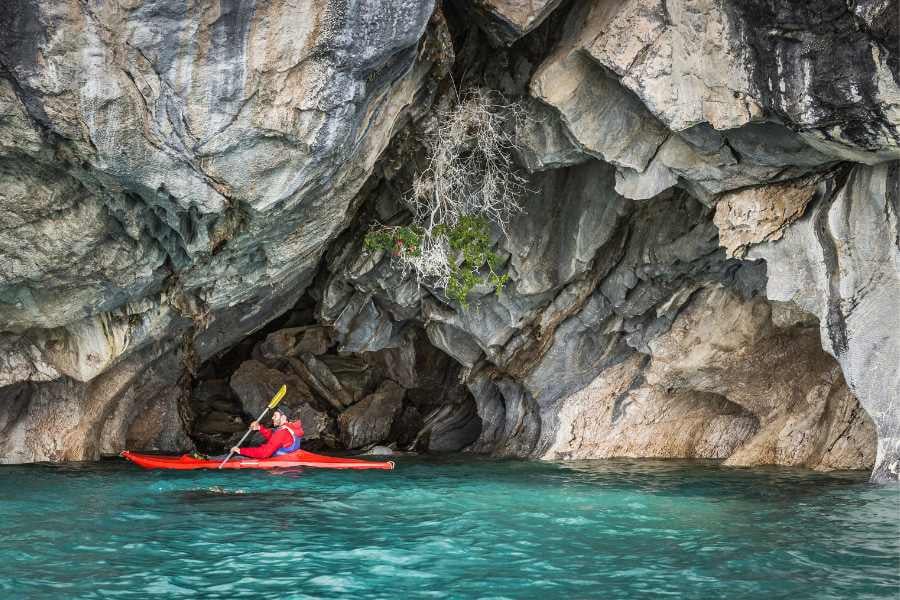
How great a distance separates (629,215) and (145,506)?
8.55 meters

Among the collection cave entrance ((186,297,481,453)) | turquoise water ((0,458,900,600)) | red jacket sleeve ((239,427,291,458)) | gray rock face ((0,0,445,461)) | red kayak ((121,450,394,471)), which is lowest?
turquoise water ((0,458,900,600))

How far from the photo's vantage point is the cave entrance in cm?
1995

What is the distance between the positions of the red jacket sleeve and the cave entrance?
5.04 meters

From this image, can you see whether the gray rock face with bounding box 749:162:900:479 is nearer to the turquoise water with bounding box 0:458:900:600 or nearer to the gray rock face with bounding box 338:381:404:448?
the turquoise water with bounding box 0:458:900:600

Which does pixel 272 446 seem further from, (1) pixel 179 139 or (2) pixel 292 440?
(1) pixel 179 139

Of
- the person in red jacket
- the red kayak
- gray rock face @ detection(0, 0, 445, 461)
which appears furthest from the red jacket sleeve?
gray rock face @ detection(0, 0, 445, 461)

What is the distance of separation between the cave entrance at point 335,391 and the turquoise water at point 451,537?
714 cm

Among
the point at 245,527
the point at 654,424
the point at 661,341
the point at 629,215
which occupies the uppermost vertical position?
the point at 629,215

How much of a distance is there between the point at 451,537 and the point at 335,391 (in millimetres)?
12785

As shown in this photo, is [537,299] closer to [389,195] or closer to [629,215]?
[629,215]

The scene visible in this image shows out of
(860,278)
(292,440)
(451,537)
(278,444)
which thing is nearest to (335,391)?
(292,440)

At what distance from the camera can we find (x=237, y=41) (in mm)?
8945

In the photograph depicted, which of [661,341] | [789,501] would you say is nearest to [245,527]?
[789,501]

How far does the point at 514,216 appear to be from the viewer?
550 inches
